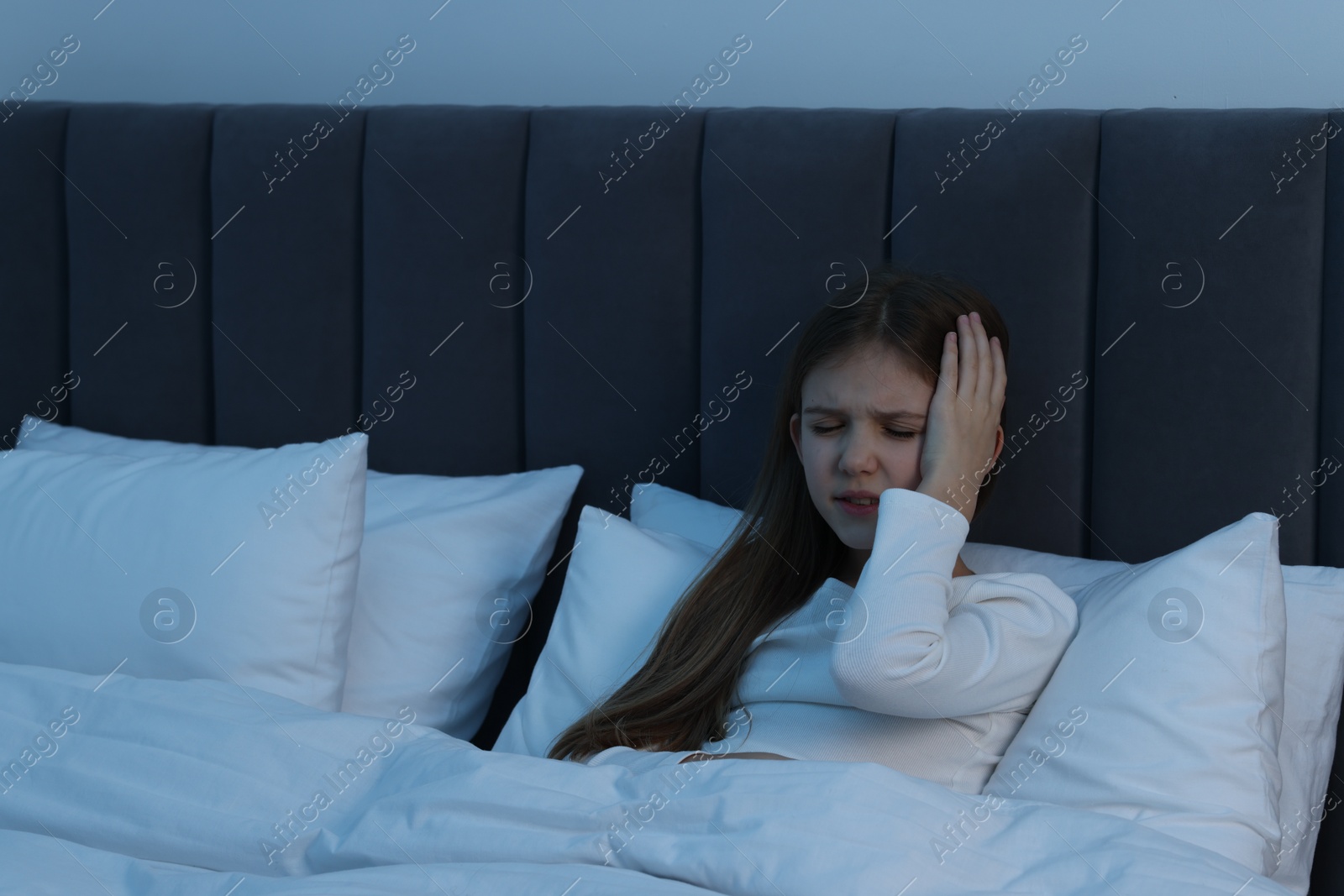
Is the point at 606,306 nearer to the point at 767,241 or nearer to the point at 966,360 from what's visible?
the point at 767,241

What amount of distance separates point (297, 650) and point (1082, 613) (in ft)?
2.72

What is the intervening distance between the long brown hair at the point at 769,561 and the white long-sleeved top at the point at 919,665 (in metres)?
0.05

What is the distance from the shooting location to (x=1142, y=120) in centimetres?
124

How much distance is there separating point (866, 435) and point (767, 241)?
1.08ft

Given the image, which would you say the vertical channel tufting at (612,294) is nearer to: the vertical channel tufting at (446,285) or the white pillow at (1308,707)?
the vertical channel tufting at (446,285)

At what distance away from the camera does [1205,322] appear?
1.22m

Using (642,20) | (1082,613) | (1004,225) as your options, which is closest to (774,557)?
(1082,613)

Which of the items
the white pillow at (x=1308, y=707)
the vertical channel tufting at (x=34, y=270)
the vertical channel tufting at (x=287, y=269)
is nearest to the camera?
the white pillow at (x=1308, y=707)

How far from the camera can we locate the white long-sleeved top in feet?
3.35

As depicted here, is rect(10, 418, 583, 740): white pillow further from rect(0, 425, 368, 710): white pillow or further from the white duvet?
the white duvet

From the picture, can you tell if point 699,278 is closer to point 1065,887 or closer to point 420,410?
point 420,410

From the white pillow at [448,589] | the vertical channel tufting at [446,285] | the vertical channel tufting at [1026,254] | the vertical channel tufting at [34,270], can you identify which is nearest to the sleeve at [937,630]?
the vertical channel tufting at [1026,254]

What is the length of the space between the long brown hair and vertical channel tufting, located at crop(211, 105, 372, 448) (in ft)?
2.09

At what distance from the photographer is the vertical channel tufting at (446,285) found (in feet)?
4.92
